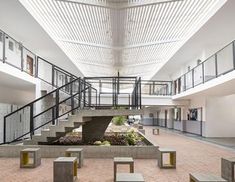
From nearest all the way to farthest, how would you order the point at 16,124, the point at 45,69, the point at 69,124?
the point at 69,124 < the point at 16,124 < the point at 45,69

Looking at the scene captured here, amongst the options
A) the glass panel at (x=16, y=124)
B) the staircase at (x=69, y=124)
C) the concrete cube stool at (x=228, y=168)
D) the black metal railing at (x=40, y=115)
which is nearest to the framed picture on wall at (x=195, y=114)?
the black metal railing at (x=40, y=115)

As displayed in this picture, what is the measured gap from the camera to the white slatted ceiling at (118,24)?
12.6 metres

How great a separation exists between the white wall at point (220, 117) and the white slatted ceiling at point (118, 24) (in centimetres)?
433

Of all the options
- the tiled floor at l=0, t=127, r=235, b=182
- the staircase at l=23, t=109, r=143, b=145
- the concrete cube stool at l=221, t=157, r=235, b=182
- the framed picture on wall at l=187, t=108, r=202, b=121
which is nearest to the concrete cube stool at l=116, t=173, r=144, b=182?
the tiled floor at l=0, t=127, r=235, b=182

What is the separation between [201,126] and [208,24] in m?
8.76

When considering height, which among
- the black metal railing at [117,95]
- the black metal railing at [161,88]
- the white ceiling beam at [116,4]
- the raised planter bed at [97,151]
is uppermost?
the white ceiling beam at [116,4]

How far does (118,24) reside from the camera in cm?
1482

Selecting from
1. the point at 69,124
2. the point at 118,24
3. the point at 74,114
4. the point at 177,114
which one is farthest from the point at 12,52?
the point at 177,114

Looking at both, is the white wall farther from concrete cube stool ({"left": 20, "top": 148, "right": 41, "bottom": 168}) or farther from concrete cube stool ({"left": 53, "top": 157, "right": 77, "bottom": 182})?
concrete cube stool ({"left": 53, "top": 157, "right": 77, "bottom": 182})

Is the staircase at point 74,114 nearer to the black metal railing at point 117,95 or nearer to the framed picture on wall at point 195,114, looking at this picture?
the black metal railing at point 117,95

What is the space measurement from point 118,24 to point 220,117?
9330mm

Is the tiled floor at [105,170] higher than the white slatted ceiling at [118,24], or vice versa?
the white slatted ceiling at [118,24]

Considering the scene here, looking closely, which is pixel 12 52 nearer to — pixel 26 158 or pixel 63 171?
pixel 26 158

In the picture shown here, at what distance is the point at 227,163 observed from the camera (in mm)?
6598
